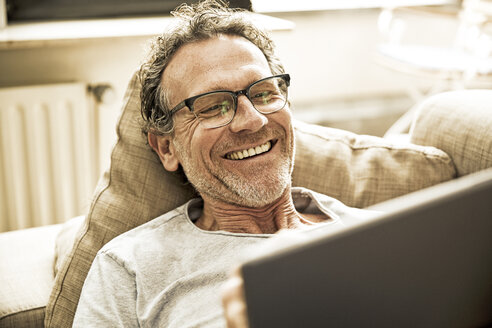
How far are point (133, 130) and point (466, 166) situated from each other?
86 centimetres

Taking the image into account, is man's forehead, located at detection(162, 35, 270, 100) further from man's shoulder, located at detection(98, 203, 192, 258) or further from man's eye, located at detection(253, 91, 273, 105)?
man's shoulder, located at detection(98, 203, 192, 258)

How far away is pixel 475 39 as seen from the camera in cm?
283

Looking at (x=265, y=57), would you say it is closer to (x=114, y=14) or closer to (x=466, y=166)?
(x=466, y=166)

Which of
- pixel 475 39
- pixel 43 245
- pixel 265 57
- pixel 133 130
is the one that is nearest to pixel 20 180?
pixel 43 245

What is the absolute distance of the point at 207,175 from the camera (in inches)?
49.6

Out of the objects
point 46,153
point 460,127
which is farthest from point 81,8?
point 460,127

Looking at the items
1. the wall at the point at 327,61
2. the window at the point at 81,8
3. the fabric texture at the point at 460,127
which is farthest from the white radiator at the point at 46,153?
the fabric texture at the point at 460,127

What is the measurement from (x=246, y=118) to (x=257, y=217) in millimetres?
239

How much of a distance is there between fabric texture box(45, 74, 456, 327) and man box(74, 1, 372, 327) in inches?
2.2

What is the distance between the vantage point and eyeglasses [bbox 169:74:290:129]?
4.05ft

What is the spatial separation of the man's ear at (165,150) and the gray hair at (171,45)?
0.02 meters

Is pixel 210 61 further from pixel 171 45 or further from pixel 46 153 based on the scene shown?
pixel 46 153

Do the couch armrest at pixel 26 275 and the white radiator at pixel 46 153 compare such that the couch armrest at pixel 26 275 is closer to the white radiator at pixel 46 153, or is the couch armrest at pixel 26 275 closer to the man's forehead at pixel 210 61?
the white radiator at pixel 46 153

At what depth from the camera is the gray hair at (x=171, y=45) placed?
1.31 meters
